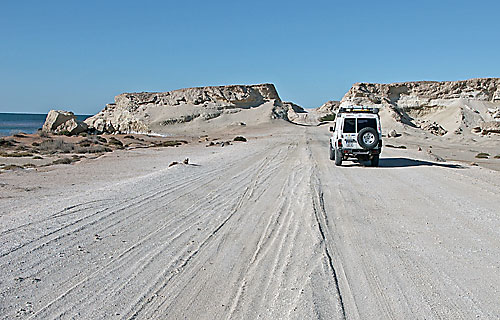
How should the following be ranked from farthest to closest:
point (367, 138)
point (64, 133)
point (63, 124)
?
point (63, 124) < point (64, 133) < point (367, 138)

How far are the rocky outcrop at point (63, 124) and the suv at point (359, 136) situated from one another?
42401 millimetres

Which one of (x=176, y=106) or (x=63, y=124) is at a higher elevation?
(x=176, y=106)

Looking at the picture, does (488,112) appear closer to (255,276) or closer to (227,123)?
(227,123)

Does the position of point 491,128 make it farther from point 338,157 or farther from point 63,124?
point 63,124

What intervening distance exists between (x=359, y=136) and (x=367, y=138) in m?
0.30

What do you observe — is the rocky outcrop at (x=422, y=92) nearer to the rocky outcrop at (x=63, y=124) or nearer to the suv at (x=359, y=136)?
the rocky outcrop at (x=63, y=124)

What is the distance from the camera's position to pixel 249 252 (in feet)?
23.5

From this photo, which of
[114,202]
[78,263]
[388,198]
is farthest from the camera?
[388,198]

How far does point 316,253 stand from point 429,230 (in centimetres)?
271

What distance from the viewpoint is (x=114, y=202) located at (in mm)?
10664

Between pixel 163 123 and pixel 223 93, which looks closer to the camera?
pixel 163 123

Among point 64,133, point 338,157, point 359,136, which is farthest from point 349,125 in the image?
point 64,133

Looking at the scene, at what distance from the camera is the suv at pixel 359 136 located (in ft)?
60.6

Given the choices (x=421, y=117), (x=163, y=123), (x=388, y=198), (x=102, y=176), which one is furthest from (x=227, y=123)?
(x=388, y=198)
